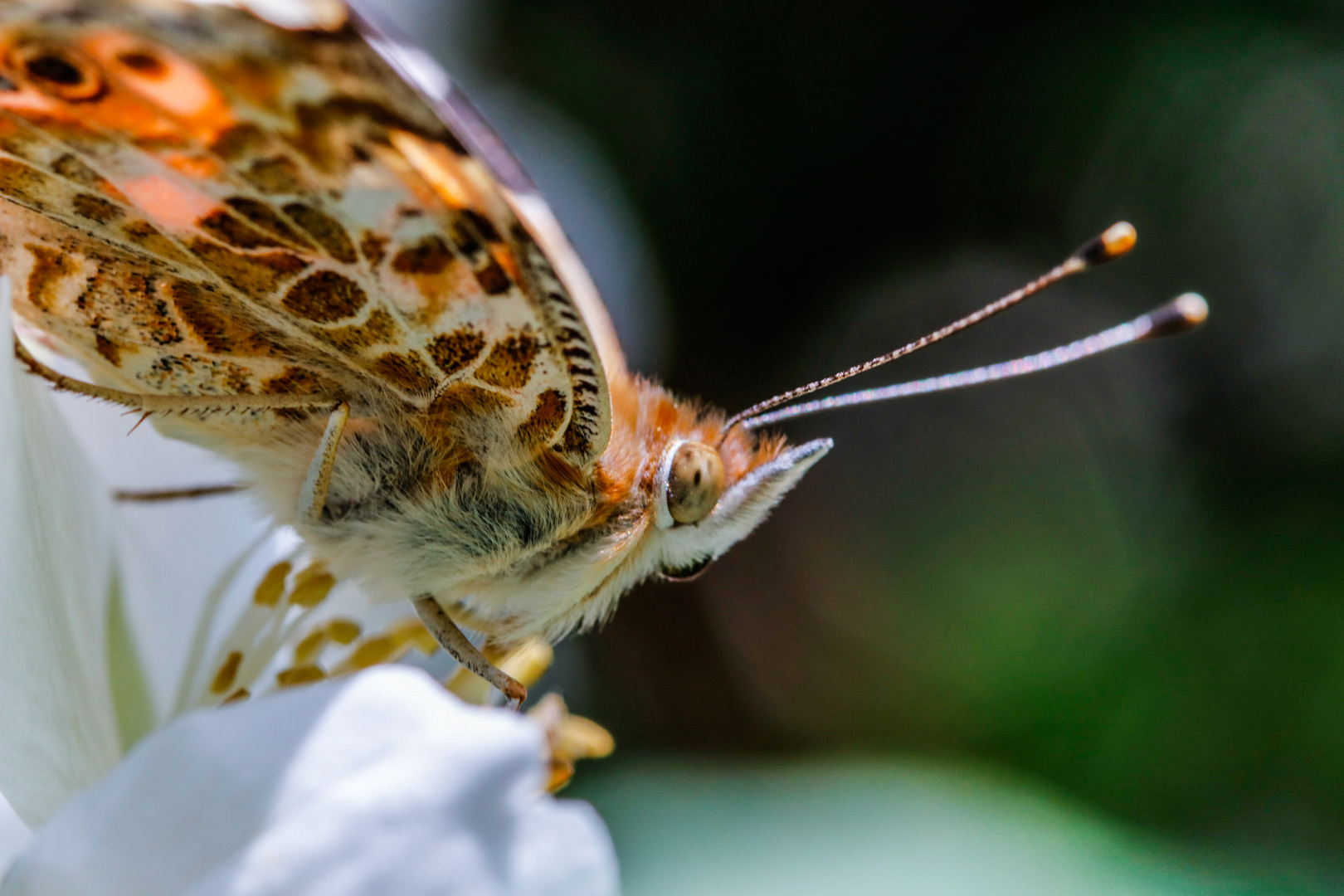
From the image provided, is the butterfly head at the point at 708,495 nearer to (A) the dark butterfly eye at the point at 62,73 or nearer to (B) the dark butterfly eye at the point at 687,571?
(B) the dark butterfly eye at the point at 687,571

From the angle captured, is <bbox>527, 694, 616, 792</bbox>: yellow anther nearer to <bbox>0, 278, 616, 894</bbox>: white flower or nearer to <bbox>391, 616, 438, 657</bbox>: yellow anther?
<bbox>391, 616, 438, 657</bbox>: yellow anther

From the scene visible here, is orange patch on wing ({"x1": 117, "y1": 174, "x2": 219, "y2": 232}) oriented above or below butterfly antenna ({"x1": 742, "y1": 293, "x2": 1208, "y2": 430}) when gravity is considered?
below

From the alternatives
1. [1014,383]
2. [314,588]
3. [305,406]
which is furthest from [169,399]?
[1014,383]

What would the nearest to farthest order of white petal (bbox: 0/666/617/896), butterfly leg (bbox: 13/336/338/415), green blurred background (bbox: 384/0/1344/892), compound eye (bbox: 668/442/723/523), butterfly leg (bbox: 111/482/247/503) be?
white petal (bbox: 0/666/617/896) < butterfly leg (bbox: 13/336/338/415) < compound eye (bbox: 668/442/723/523) < butterfly leg (bbox: 111/482/247/503) < green blurred background (bbox: 384/0/1344/892)

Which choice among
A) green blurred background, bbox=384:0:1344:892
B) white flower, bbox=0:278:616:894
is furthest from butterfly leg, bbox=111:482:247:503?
green blurred background, bbox=384:0:1344:892

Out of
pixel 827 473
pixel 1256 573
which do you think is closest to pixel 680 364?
pixel 827 473

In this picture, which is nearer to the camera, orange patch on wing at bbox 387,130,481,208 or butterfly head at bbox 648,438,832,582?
orange patch on wing at bbox 387,130,481,208

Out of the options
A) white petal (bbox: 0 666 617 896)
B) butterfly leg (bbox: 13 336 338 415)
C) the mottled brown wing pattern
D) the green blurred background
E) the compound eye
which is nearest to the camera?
white petal (bbox: 0 666 617 896)
